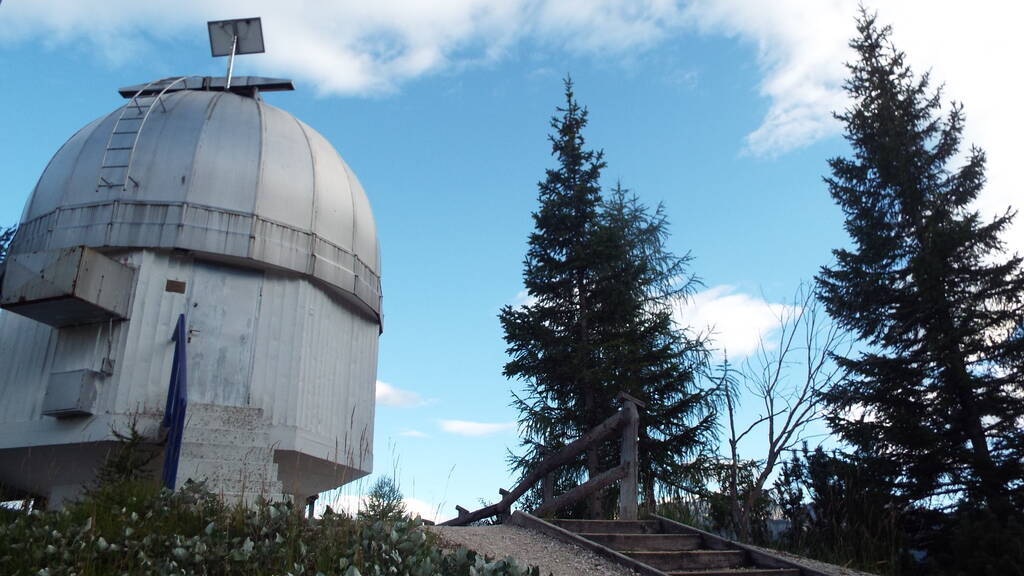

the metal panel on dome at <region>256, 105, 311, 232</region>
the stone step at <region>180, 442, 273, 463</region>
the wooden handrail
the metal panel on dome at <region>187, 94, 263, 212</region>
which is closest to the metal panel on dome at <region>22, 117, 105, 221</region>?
the metal panel on dome at <region>187, 94, 263, 212</region>

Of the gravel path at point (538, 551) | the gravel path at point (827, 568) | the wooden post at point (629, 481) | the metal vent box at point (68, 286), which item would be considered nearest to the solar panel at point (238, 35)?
the metal vent box at point (68, 286)

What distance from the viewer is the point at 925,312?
14.1 metres

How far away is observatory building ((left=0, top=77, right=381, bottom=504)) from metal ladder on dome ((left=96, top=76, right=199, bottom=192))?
0.03 metres

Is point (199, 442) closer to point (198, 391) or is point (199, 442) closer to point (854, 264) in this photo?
point (198, 391)

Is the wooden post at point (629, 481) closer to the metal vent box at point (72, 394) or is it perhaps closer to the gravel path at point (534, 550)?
the gravel path at point (534, 550)

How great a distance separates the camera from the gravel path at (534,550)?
6.46m

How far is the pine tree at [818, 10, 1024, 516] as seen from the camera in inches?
515

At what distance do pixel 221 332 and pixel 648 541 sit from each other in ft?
25.9

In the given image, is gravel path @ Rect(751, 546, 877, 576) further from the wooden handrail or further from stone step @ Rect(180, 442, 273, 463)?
stone step @ Rect(180, 442, 273, 463)

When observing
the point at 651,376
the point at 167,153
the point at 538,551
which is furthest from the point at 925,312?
the point at 167,153

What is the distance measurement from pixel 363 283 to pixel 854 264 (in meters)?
10.6

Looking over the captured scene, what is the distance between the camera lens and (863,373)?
1468 centimetres

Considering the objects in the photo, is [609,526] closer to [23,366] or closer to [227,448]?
[227,448]

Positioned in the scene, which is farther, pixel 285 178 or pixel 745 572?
pixel 285 178
